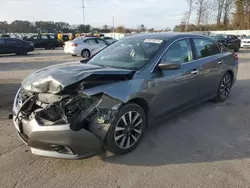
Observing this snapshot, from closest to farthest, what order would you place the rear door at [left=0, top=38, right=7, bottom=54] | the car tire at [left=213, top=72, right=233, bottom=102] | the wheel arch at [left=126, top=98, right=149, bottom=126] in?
1. the wheel arch at [left=126, top=98, right=149, bottom=126]
2. the car tire at [left=213, top=72, right=233, bottom=102]
3. the rear door at [left=0, top=38, right=7, bottom=54]

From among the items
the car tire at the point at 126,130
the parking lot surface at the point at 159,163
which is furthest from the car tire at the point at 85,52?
the car tire at the point at 126,130

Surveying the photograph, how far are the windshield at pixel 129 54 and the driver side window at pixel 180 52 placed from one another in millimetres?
198

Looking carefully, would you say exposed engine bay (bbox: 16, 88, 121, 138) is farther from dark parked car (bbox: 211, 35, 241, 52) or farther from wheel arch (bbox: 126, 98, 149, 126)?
dark parked car (bbox: 211, 35, 241, 52)

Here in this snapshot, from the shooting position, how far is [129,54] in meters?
4.13

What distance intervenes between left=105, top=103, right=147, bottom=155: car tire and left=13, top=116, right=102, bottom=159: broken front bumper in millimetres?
211

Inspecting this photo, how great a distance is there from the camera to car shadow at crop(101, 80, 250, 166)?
3.32 meters

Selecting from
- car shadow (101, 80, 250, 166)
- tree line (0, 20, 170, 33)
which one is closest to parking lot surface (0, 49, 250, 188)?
car shadow (101, 80, 250, 166)

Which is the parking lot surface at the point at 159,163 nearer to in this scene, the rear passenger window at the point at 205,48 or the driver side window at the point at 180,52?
the driver side window at the point at 180,52

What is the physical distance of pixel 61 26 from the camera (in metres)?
69.9

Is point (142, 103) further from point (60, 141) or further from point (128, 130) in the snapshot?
point (60, 141)

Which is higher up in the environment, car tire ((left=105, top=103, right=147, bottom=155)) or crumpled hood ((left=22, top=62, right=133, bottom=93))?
crumpled hood ((left=22, top=62, right=133, bottom=93))

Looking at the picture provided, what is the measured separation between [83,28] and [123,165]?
6437 cm

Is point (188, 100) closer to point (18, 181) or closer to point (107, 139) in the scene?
point (107, 139)

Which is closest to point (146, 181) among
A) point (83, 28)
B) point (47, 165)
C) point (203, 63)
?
point (47, 165)
